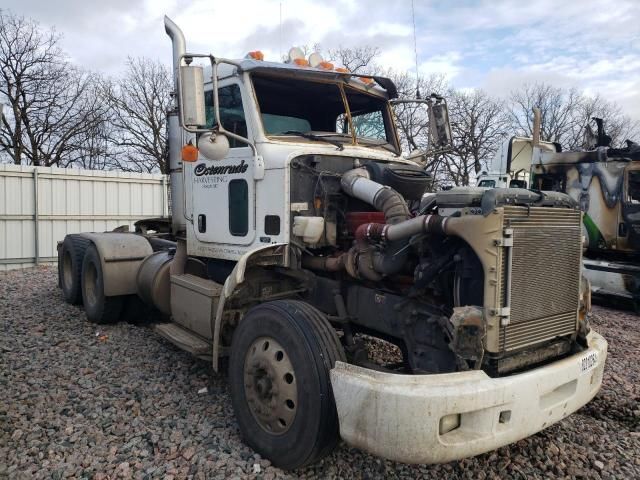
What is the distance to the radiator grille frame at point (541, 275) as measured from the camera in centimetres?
274

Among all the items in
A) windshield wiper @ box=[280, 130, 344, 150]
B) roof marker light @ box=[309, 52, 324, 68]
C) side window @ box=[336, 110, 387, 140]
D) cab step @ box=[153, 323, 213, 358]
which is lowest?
cab step @ box=[153, 323, 213, 358]

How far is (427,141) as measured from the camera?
502cm

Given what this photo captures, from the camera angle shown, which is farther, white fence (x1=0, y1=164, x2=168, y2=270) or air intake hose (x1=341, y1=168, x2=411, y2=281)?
white fence (x1=0, y1=164, x2=168, y2=270)

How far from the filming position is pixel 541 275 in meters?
2.90

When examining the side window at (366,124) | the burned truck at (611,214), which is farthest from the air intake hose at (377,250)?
the burned truck at (611,214)

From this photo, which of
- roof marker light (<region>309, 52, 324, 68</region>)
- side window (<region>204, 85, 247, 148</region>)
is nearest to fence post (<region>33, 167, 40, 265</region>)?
side window (<region>204, 85, 247, 148</region>)

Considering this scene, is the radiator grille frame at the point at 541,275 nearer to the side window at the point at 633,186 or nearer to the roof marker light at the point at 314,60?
the roof marker light at the point at 314,60

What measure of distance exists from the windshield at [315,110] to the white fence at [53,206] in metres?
10.9

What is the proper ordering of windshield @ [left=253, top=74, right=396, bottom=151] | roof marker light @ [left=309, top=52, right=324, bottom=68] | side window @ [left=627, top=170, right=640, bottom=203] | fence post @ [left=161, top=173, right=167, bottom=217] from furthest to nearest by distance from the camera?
1. fence post @ [left=161, top=173, right=167, bottom=217]
2. side window @ [left=627, top=170, right=640, bottom=203]
3. roof marker light @ [left=309, top=52, right=324, bottom=68]
4. windshield @ [left=253, top=74, right=396, bottom=151]

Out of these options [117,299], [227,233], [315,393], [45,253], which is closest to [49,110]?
[45,253]

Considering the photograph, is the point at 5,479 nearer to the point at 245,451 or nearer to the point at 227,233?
the point at 245,451

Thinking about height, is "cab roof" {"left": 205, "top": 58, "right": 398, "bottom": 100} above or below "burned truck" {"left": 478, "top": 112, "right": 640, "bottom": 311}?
above

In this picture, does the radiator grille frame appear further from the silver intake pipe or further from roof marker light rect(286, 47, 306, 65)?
roof marker light rect(286, 47, 306, 65)

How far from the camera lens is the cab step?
13.6 ft
